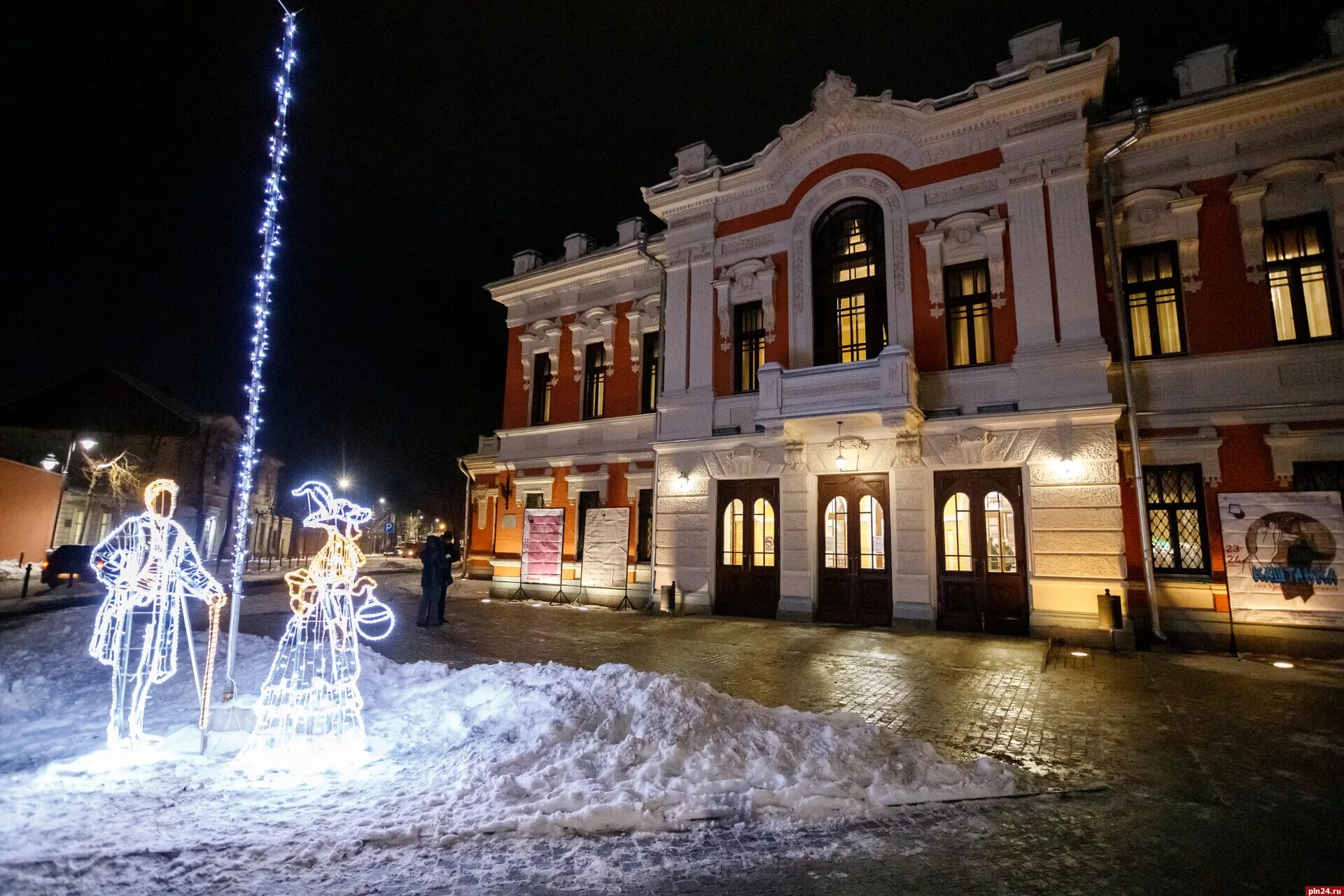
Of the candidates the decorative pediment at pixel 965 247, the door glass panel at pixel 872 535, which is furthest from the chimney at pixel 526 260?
the door glass panel at pixel 872 535

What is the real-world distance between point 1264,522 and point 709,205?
1330cm

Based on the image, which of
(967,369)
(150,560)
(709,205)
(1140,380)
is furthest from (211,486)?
(1140,380)

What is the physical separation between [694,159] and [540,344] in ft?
24.7

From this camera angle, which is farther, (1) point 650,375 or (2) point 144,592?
(1) point 650,375

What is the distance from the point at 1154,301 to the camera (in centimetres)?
1205

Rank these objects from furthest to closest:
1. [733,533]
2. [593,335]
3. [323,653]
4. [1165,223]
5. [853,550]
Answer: [593,335] → [733,533] → [853,550] → [1165,223] → [323,653]

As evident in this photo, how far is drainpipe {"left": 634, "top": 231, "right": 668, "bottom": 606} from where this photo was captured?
619 inches

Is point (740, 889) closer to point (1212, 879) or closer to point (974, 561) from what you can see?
point (1212, 879)

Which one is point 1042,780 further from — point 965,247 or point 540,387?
point 540,387

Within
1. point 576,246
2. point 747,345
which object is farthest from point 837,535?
point 576,246

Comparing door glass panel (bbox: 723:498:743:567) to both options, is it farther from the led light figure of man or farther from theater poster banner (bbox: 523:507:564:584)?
the led light figure of man

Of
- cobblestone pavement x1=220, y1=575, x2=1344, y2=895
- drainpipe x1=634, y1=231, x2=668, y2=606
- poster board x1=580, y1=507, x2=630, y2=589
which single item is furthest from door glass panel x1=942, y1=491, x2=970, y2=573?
poster board x1=580, y1=507, x2=630, y2=589

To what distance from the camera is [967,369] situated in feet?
42.1

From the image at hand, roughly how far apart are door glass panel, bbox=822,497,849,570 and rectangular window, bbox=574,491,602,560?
7115mm
